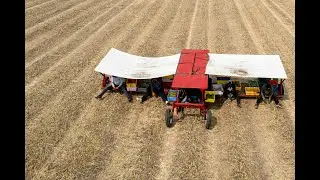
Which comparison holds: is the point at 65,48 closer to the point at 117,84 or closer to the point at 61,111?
the point at 117,84

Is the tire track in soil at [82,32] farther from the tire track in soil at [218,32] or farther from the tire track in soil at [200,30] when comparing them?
the tire track in soil at [218,32]

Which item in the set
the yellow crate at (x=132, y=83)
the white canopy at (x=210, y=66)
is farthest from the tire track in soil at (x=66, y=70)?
the yellow crate at (x=132, y=83)

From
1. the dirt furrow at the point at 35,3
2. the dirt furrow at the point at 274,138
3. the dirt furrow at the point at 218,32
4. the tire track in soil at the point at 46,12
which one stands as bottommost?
the dirt furrow at the point at 274,138

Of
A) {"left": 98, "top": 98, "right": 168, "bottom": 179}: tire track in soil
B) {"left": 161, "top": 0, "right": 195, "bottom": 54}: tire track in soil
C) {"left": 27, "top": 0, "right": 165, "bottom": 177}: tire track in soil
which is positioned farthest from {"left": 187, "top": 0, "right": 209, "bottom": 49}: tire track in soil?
{"left": 98, "top": 98, "right": 168, "bottom": 179}: tire track in soil
